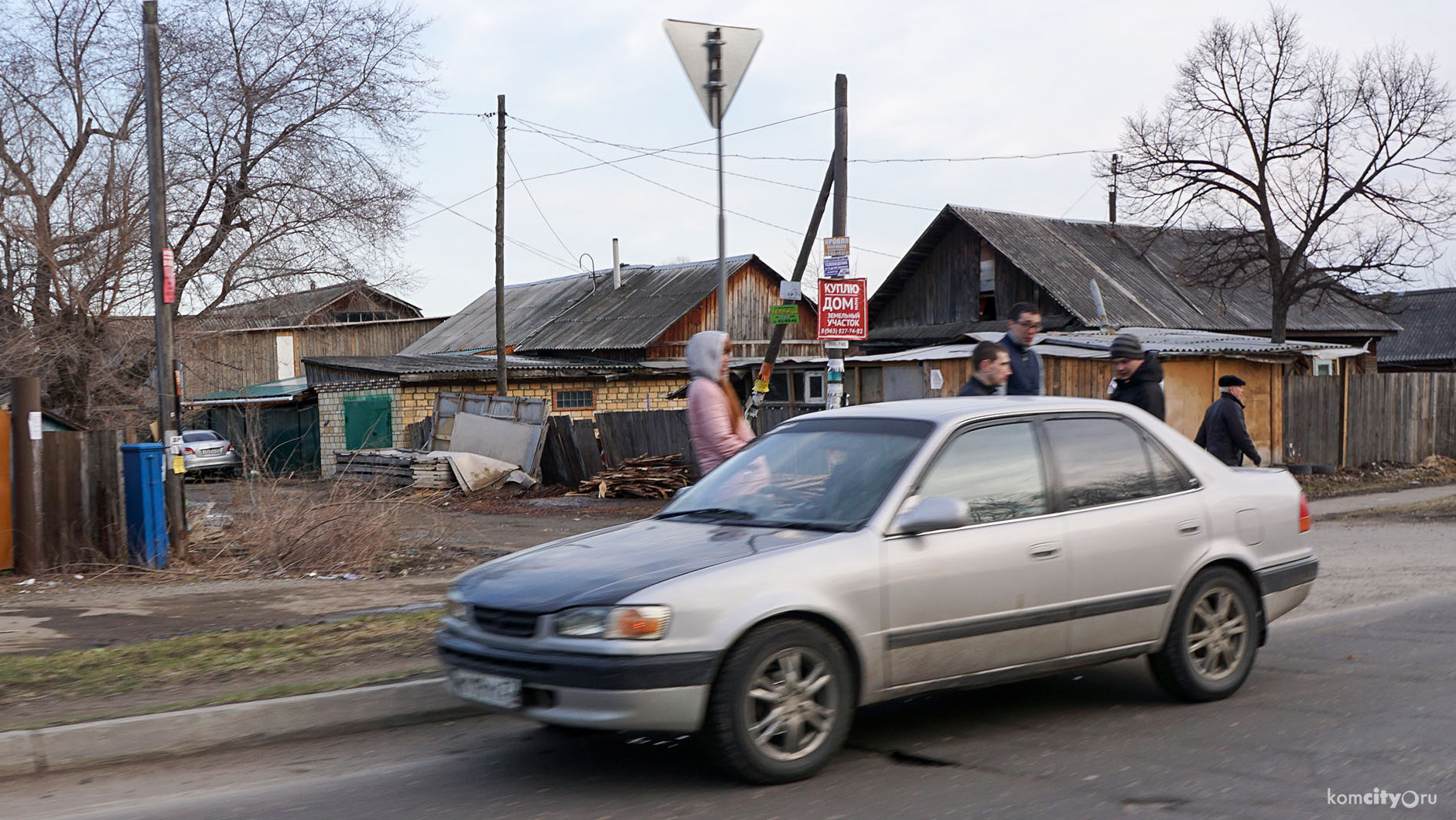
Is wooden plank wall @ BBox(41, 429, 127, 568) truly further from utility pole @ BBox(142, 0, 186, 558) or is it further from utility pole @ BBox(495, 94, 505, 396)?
utility pole @ BBox(495, 94, 505, 396)

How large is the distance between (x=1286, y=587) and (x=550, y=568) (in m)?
3.72

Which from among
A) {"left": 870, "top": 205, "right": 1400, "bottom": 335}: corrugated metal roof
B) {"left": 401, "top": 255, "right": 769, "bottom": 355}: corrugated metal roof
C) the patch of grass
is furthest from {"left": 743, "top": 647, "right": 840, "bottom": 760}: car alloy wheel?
{"left": 401, "top": 255, "right": 769, "bottom": 355}: corrugated metal roof

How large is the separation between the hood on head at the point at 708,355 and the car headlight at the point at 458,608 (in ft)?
7.86

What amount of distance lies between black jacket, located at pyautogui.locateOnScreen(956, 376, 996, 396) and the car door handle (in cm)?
235

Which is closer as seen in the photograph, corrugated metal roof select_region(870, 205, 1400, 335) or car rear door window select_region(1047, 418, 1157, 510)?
car rear door window select_region(1047, 418, 1157, 510)

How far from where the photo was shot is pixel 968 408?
18.0 ft

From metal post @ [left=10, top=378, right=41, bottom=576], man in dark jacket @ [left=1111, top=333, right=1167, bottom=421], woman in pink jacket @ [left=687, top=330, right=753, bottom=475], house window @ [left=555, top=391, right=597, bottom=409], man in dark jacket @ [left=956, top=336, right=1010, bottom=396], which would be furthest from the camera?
house window @ [left=555, top=391, right=597, bottom=409]

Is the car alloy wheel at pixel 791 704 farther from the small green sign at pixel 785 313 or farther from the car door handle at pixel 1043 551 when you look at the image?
the small green sign at pixel 785 313

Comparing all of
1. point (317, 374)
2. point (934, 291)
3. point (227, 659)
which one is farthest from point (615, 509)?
point (934, 291)

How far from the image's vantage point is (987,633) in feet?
16.5

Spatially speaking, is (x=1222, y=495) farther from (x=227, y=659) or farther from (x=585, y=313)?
(x=585, y=313)

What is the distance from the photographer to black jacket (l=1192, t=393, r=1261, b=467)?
35.3ft

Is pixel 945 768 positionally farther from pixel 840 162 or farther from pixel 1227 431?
pixel 840 162

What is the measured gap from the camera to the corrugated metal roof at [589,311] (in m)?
39.3
